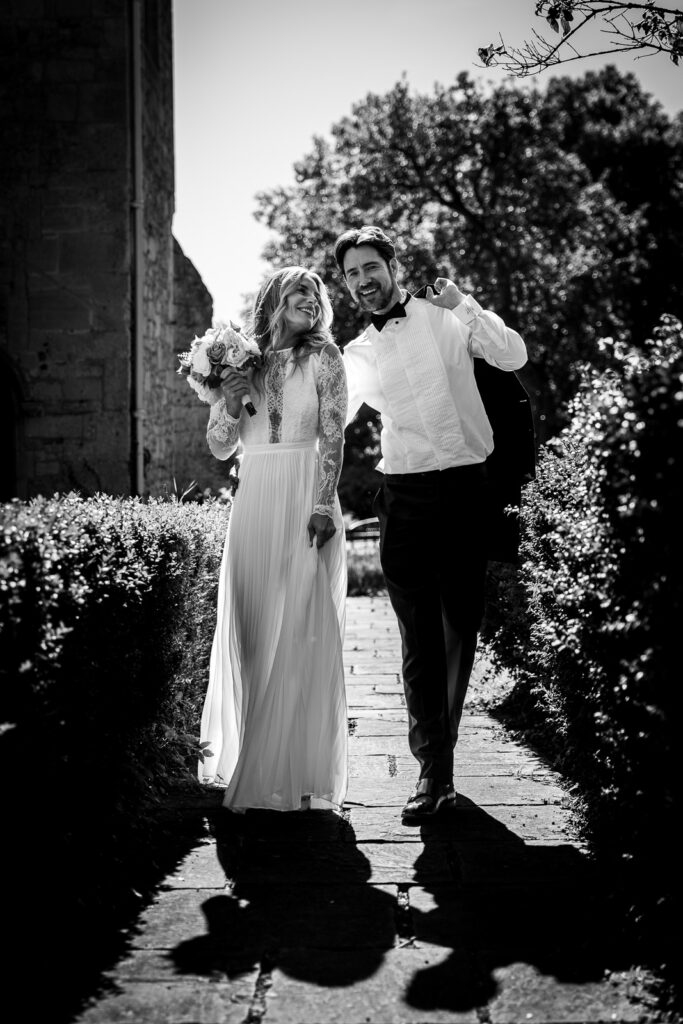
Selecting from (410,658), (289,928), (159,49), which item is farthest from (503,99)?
(289,928)

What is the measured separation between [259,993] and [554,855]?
1.34 meters

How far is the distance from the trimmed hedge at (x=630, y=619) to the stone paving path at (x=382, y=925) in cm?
22

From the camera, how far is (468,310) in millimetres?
3893

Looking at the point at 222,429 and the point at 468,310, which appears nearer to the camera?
the point at 468,310

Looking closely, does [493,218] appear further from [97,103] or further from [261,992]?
[261,992]

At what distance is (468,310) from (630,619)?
1.88m

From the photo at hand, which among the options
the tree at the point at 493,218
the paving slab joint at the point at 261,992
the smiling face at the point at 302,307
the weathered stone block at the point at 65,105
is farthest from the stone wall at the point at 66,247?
the tree at the point at 493,218

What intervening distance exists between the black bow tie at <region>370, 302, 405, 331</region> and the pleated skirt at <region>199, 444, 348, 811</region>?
0.62 m

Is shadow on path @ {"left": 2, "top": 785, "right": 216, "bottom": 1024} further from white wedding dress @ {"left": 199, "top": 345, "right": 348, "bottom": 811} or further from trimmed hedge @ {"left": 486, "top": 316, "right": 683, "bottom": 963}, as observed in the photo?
trimmed hedge @ {"left": 486, "top": 316, "right": 683, "bottom": 963}

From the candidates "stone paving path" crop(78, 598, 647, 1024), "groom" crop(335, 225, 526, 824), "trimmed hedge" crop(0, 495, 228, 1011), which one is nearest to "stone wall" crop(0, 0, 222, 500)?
"trimmed hedge" crop(0, 495, 228, 1011)

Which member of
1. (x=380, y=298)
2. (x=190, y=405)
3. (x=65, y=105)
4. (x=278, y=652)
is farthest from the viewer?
(x=190, y=405)

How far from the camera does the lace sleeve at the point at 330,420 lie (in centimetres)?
390

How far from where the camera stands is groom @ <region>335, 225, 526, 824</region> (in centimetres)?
385

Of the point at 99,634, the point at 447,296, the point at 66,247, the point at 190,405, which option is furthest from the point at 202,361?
the point at 190,405
